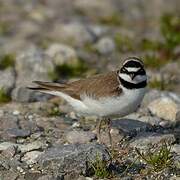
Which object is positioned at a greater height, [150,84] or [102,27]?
[102,27]

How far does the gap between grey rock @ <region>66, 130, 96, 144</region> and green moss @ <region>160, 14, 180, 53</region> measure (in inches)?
144

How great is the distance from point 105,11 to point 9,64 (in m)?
3.66

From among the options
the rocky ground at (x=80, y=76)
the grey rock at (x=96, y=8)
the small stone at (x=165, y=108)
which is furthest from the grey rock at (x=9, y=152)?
the grey rock at (x=96, y=8)

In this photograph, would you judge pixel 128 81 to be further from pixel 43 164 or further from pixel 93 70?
pixel 93 70

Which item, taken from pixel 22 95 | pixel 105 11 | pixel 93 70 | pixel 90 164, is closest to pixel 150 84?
pixel 93 70

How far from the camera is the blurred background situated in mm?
8977

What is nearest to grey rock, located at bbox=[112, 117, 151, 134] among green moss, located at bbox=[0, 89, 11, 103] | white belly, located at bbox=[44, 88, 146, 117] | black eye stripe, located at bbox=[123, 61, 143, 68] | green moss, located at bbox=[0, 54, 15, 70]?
white belly, located at bbox=[44, 88, 146, 117]

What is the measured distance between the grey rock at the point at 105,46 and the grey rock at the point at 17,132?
12.0 ft

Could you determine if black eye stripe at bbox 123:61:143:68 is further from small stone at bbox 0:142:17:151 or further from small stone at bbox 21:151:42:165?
small stone at bbox 0:142:17:151

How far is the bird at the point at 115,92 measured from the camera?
636cm

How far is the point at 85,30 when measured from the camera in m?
10.9

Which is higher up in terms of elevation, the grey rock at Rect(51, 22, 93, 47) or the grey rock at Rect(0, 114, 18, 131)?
the grey rock at Rect(51, 22, 93, 47)

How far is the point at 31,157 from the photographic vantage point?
20.5 ft

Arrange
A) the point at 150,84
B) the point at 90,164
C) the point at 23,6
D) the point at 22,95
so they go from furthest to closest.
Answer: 1. the point at 23,6
2. the point at 150,84
3. the point at 22,95
4. the point at 90,164
